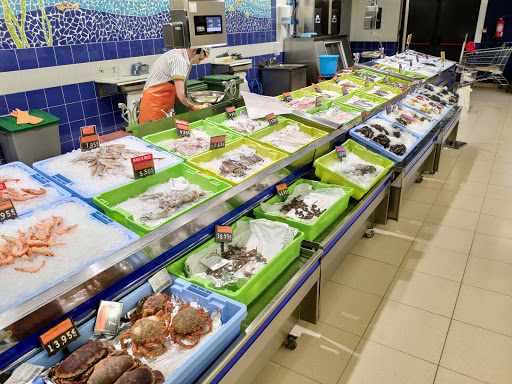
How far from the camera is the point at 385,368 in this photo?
8.59 ft

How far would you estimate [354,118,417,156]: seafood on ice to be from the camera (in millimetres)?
4070

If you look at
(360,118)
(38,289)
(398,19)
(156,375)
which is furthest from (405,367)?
(398,19)

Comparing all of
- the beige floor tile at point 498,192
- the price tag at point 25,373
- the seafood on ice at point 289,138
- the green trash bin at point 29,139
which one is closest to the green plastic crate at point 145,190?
the price tag at point 25,373

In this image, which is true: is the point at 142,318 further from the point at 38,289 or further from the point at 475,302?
the point at 475,302

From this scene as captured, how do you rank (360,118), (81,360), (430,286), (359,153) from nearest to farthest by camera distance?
(81,360) → (430,286) → (359,153) → (360,118)

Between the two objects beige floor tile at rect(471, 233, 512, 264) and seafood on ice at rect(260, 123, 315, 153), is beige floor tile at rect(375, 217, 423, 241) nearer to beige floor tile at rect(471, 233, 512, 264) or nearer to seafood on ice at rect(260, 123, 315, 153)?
beige floor tile at rect(471, 233, 512, 264)

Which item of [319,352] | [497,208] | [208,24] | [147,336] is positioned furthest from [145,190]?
[497,208]

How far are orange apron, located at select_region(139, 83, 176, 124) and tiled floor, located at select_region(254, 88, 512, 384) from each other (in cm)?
278

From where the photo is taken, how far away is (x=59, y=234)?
1.93 metres

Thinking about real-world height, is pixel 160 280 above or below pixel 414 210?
above

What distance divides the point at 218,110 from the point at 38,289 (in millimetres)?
2696

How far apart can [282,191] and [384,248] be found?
64.2 inches

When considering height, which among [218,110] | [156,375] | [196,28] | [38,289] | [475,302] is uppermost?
[196,28]

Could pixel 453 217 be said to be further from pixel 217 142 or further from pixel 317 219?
pixel 217 142
